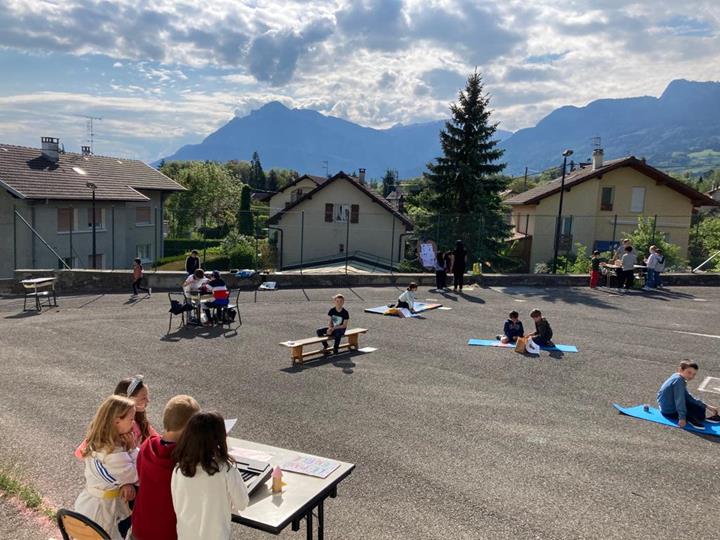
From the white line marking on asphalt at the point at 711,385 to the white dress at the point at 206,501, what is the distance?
9187mm

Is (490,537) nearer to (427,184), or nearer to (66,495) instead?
(66,495)

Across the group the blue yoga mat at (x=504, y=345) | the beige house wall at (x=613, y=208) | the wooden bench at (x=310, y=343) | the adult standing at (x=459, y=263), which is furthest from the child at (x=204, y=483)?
the beige house wall at (x=613, y=208)

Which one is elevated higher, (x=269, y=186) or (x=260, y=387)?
(x=269, y=186)

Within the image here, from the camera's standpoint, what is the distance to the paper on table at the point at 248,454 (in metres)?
4.38

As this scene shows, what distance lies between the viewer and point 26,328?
13.4 m

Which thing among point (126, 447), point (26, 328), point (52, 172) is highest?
→ point (52, 172)

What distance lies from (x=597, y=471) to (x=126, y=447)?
5.15 m

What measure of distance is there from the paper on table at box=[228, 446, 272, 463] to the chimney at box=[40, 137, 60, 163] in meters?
35.1

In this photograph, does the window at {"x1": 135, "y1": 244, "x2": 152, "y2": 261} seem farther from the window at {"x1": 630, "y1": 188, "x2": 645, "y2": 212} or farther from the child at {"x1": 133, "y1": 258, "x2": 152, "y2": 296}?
the window at {"x1": 630, "y1": 188, "x2": 645, "y2": 212}

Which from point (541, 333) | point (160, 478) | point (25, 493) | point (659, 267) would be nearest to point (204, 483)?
point (160, 478)

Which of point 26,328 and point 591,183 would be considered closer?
point 26,328

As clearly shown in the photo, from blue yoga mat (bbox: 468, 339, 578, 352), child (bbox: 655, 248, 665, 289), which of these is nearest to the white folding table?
blue yoga mat (bbox: 468, 339, 578, 352)

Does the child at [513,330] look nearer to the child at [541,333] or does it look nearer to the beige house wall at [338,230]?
the child at [541,333]

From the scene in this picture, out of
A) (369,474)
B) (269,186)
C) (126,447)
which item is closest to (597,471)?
(369,474)
